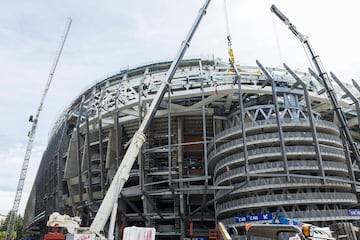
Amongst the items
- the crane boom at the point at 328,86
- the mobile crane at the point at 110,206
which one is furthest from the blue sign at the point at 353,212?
the mobile crane at the point at 110,206

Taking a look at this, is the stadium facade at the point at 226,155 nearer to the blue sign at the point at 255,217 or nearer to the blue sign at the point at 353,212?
the blue sign at the point at 353,212

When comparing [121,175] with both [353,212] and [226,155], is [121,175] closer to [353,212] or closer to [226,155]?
[226,155]

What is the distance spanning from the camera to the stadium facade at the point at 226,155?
3522 centimetres

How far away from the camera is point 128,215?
46812 millimetres

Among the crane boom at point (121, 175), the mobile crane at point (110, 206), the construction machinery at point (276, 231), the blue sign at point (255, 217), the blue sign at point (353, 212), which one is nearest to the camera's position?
the construction machinery at point (276, 231)

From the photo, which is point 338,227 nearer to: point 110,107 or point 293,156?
point 293,156

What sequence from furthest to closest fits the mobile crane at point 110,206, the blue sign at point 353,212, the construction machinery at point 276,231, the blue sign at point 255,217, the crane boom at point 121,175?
1. the blue sign at point 353,212
2. the blue sign at point 255,217
3. the crane boom at point 121,175
4. the mobile crane at point 110,206
5. the construction machinery at point 276,231

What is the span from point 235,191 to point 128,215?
19.8 m

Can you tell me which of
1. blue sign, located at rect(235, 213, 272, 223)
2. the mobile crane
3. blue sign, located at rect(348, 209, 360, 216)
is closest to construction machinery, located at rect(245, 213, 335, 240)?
the mobile crane

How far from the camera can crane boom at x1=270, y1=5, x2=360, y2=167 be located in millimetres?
34875

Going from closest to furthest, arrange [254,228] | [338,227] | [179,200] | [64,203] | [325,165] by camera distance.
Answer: [254,228]
[338,227]
[325,165]
[179,200]
[64,203]

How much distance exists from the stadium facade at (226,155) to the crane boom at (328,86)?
2.45m

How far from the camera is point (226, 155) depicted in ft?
136

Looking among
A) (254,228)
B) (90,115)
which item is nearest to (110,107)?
(90,115)
